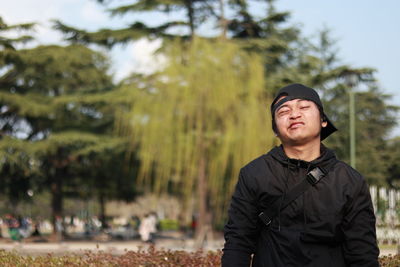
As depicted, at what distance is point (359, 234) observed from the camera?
2.68m

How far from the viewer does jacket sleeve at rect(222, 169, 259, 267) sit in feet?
9.05

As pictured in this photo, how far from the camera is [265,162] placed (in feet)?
9.38

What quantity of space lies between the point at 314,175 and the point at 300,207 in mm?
143

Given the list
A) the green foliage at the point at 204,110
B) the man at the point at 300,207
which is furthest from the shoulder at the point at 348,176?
the green foliage at the point at 204,110

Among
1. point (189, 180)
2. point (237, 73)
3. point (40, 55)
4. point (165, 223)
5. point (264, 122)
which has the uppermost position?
point (40, 55)

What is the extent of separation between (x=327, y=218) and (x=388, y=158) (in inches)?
1329

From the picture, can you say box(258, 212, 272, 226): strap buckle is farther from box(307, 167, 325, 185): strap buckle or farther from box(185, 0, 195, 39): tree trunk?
box(185, 0, 195, 39): tree trunk

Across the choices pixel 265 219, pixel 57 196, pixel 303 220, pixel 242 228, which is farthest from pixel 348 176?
pixel 57 196

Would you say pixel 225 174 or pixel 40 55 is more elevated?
pixel 40 55

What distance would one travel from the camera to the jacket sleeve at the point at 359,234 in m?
2.67

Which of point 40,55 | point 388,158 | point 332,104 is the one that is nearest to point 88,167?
point 40,55

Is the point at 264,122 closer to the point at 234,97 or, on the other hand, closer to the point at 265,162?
the point at 234,97

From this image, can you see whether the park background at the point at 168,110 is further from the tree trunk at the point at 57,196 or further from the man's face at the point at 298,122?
the man's face at the point at 298,122

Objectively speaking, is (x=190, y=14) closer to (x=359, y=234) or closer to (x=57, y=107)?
(x=57, y=107)
